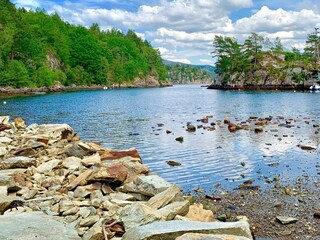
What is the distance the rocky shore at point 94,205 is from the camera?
8.52 m

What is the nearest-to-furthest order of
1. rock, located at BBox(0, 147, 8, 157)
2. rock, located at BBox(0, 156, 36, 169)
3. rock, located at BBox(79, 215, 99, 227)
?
rock, located at BBox(79, 215, 99, 227)
rock, located at BBox(0, 156, 36, 169)
rock, located at BBox(0, 147, 8, 157)

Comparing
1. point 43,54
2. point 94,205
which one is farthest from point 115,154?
point 43,54

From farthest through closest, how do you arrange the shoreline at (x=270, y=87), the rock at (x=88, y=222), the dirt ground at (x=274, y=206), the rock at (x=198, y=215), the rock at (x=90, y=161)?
the shoreline at (x=270, y=87), the rock at (x=90, y=161), the dirt ground at (x=274, y=206), the rock at (x=198, y=215), the rock at (x=88, y=222)

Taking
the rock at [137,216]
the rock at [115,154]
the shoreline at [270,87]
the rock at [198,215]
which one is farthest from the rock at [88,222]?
the shoreline at [270,87]

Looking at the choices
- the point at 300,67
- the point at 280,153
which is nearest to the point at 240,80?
the point at 300,67

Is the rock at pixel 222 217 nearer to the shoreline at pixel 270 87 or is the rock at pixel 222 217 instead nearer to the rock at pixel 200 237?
the rock at pixel 200 237

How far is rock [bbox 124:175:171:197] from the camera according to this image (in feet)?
41.0

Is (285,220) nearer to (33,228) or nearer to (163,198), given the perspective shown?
(163,198)

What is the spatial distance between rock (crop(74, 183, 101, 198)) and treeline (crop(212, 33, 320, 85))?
130 metres

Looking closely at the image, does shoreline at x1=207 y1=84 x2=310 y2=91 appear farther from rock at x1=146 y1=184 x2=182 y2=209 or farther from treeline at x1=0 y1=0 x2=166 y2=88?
rock at x1=146 y1=184 x2=182 y2=209

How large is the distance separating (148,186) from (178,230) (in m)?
4.57

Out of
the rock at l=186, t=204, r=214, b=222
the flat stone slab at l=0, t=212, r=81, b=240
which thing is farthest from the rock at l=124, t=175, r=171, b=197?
the flat stone slab at l=0, t=212, r=81, b=240

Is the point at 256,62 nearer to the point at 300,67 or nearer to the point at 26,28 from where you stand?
the point at 300,67

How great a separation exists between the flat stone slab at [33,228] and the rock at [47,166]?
5148mm
